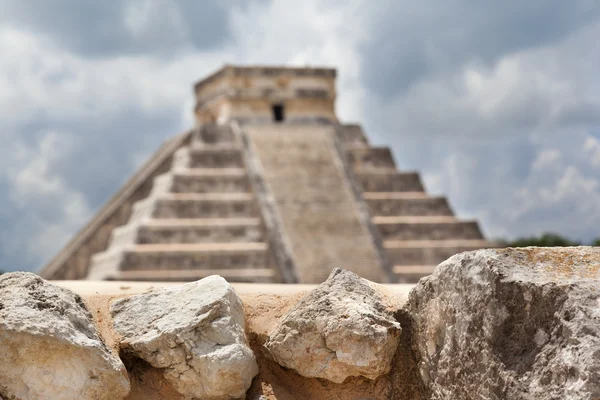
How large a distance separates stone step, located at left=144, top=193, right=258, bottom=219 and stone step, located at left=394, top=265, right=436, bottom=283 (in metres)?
3.82

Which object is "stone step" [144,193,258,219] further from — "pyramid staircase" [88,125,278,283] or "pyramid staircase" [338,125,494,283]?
"pyramid staircase" [338,125,494,283]

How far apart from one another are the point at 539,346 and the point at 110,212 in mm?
20186

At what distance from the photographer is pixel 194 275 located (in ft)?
58.2

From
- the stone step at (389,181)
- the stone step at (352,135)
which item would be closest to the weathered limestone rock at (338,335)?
the stone step at (389,181)

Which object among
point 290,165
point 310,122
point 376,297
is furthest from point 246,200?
point 376,297

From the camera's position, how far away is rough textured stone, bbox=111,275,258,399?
3932 mm

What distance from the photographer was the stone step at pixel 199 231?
720 inches

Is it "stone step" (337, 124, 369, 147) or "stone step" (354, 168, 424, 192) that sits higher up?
"stone step" (337, 124, 369, 147)

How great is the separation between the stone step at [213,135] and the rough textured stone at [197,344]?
60.5 ft

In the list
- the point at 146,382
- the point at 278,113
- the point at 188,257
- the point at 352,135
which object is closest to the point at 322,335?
the point at 146,382

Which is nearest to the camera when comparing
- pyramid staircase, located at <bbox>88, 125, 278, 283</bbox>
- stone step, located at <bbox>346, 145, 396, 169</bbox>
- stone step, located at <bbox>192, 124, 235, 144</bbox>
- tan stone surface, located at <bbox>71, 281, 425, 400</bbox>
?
tan stone surface, located at <bbox>71, 281, 425, 400</bbox>

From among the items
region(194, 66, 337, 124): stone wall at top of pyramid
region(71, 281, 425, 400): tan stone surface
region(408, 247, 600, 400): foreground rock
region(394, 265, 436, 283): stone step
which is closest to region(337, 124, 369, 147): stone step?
region(194, 66, 337, 124): stone wall at top of pyramid

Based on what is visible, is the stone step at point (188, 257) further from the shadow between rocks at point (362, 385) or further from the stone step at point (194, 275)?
the shadow between rocks at point (362, 385)

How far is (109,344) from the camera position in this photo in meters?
4.02
